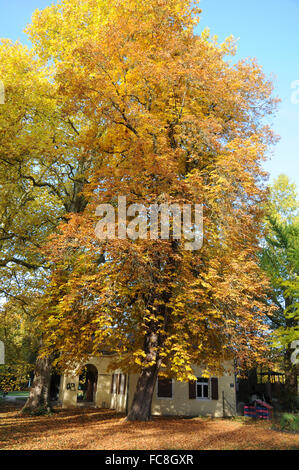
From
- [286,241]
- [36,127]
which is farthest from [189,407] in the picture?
[36,127]

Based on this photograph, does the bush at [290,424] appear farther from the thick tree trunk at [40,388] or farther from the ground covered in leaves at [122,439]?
the thick tree trunk at [40,388]

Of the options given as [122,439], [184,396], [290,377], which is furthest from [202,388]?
[122,439]

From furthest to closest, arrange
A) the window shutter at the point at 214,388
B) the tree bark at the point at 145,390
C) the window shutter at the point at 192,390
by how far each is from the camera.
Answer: the window shutter at the point at 214,388 → the window shutter at the point at 192,390 → the tree bark at the point at 145,390

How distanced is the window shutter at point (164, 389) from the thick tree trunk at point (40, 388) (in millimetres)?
7119

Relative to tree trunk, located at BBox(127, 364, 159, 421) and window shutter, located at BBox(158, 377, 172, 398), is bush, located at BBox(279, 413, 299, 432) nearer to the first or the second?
tree trunk, located at BBox(127, 364, 159, 421)

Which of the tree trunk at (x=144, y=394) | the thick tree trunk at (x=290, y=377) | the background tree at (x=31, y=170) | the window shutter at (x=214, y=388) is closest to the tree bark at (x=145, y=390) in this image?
the tree trunk at (x=144, y=394)

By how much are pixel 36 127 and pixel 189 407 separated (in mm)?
18452

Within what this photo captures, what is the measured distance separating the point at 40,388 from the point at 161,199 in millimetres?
11666

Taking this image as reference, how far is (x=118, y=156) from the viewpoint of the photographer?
15.5 metres

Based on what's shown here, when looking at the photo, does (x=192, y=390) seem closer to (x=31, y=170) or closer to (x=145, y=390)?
(x=145, y=390)

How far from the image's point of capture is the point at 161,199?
11602mm

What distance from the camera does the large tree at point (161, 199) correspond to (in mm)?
11102

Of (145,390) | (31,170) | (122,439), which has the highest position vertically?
(31,170)

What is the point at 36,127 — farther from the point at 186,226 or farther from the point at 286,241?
the point at 286,241
